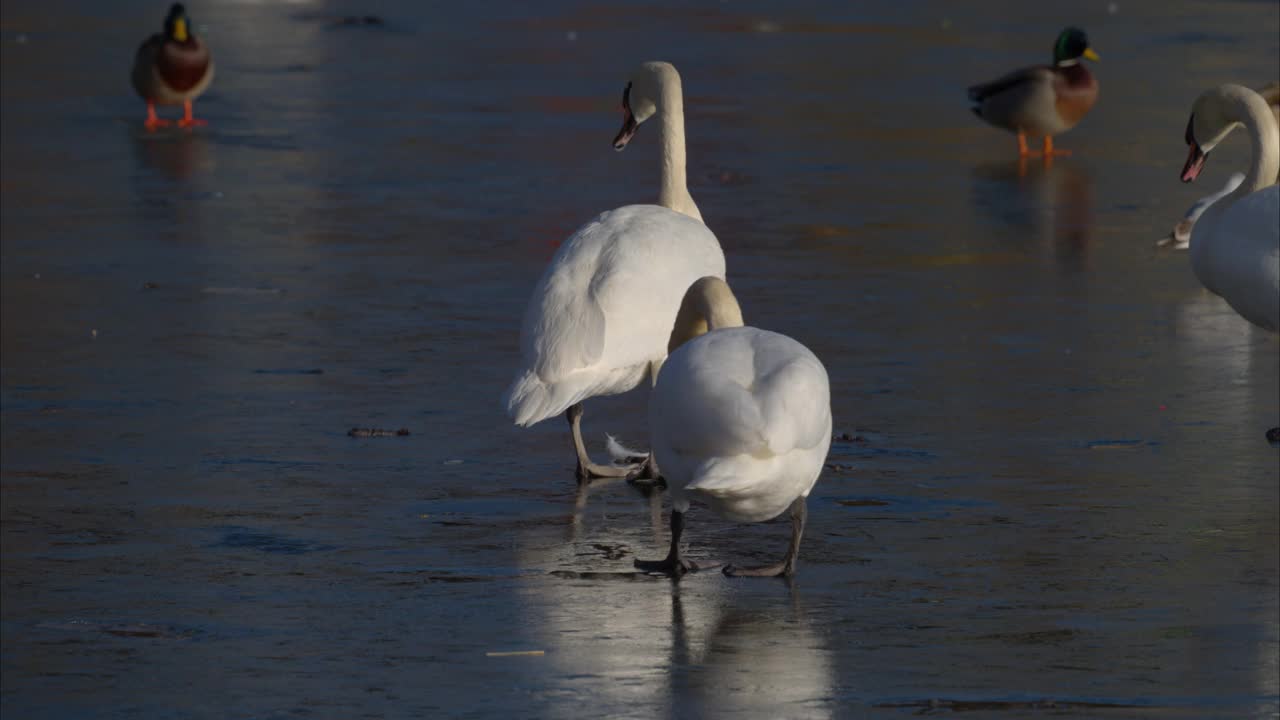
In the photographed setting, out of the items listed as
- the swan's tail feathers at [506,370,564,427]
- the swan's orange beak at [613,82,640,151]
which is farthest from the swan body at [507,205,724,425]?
the swan's orange beak at [613,82,640,151]

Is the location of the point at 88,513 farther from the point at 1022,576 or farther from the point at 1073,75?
the point at 1073,75

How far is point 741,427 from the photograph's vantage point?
275 inches

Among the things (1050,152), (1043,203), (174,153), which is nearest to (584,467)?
(1043,203)

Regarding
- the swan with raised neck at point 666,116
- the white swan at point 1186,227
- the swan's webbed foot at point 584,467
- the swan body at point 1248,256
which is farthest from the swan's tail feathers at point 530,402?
the white swan at point 1186,227

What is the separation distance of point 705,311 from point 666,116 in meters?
2.95

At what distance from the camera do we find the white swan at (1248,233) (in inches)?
403

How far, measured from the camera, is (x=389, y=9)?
36.3 m

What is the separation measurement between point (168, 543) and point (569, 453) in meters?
2.14

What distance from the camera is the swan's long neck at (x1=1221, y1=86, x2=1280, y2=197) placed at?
11.2 metres

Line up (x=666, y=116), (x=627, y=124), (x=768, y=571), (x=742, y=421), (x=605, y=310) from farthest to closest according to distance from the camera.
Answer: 1. (x=627, y=124)
2. (x=666, y=116)
3. (x=605, y=310)
4. (x=768, y=571)
5. (x=742, y=421)

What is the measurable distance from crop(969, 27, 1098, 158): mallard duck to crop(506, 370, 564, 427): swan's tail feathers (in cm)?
1200

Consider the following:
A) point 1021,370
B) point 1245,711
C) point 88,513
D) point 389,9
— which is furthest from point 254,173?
point 389,9

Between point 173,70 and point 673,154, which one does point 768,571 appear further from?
point 173,70

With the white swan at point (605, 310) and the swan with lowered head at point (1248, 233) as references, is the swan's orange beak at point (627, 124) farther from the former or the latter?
the swan with lowered head at point (1248, 233)
